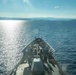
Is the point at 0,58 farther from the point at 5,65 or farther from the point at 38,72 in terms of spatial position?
the point at 38,72

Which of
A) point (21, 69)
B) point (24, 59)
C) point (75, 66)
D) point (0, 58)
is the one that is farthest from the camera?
point (0, 58)

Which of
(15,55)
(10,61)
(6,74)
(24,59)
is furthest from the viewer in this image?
(15,55)

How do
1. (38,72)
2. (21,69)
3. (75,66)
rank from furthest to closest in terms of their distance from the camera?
(75,66), (21,69), (38,72)

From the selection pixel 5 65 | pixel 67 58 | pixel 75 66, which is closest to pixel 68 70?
pixel 75 66

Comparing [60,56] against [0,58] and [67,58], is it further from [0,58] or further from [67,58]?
[0,58]

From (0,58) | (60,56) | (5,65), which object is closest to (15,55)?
(0,58)

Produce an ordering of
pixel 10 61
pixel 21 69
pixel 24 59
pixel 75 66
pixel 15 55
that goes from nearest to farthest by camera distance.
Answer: pixel 21 69, pixel 24 59, pixel 75 66, pixel 10 61, pixel 15 55

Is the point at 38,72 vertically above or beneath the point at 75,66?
above

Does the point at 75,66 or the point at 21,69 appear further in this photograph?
the point at 75,66

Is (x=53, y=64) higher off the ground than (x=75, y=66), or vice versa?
(x=53, y=64)
